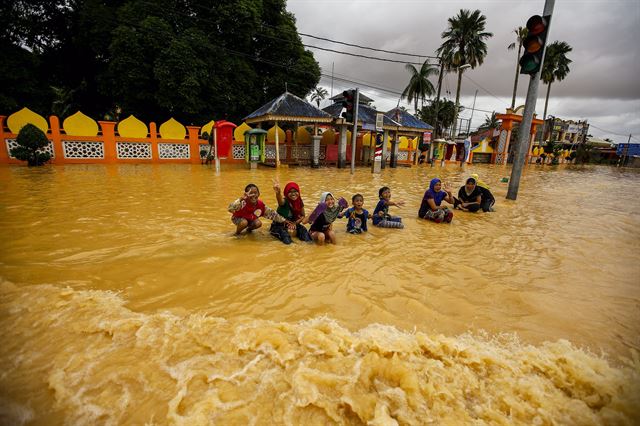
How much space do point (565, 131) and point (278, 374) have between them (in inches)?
2293

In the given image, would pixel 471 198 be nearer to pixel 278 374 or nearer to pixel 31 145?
pixel 278 374

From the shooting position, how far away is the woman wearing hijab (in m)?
7.75

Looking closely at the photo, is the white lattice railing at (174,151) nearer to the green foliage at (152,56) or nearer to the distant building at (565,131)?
Result: the green foliage at (152,56)

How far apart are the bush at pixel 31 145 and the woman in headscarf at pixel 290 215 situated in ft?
43.9

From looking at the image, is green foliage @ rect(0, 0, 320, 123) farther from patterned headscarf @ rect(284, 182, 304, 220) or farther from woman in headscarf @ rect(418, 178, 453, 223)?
woman in headscarf @ rect(418, 178, 453, 223)

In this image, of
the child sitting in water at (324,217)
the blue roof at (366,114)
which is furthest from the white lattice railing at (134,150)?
the child sitting in water at (324,217)

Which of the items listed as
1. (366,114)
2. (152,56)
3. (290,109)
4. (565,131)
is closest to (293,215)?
(290,109)

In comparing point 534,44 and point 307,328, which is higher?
point 534,44

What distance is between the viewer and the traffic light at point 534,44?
6.54 metres

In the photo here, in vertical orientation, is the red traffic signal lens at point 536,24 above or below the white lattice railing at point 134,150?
above

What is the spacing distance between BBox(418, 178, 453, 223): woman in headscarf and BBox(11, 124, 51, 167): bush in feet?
49.9

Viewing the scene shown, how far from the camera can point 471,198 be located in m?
7.87

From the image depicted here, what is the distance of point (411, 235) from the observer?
568cm

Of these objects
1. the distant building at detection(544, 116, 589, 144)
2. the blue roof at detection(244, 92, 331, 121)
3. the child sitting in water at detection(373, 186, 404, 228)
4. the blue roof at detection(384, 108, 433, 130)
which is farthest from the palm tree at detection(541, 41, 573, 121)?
the child sitting in water at detection(373, 186, 404, 228)
